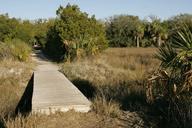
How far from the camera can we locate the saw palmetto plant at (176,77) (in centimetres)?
923

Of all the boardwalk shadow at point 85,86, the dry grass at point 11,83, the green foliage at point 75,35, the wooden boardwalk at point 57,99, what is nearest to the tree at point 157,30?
the green foliage at point 75,35

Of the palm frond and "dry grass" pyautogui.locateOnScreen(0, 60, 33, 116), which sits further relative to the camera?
"dry grass" pyautogui.locateOnScreen(0, 60, 33, 116)

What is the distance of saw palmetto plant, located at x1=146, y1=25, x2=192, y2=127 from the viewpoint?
30.3 feet

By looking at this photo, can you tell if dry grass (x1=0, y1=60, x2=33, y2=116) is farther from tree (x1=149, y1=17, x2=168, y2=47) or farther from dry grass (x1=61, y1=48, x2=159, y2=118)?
tree (x1=149, y1=17, x2=168, y2=47)

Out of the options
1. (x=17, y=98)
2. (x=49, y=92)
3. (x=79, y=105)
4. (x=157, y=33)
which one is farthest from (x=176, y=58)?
(x=157, y=33)

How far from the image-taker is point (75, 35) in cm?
3562

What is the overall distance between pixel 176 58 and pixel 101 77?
41.3 feet

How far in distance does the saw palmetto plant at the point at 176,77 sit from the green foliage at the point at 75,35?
22643mm

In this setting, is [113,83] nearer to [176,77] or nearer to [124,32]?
[176,77]

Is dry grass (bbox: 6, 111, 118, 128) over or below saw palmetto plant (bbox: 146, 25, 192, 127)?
below

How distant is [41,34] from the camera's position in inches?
2813

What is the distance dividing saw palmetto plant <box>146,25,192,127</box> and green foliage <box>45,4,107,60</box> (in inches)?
891

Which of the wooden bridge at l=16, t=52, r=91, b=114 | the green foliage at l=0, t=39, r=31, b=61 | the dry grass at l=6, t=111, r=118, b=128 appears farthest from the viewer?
the green foliage at l=0, t=39, r=31, b=61

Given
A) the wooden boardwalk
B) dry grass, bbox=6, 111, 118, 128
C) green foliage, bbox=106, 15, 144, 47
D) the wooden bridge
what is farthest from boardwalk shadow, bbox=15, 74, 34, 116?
green foliage, bbox=106, 15, 144, 47
